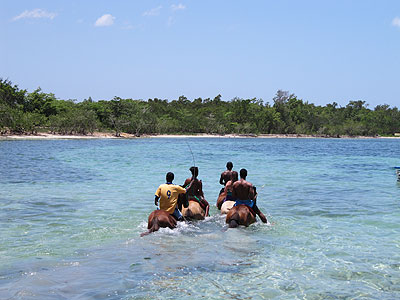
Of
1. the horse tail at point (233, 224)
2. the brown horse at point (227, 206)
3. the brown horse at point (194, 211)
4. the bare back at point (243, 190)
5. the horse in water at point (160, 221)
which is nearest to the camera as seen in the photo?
the horse in water at point (160, 221)

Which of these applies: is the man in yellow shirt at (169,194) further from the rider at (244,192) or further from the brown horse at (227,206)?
the brown horse at (227,206)

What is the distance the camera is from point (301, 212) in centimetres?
1449

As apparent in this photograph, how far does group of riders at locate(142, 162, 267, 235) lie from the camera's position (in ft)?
34.5

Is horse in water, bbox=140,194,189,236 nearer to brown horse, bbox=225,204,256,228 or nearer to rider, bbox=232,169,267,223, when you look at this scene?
brown horse, bbox=225,204,256,228

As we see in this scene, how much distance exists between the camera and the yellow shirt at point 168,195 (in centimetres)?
1056

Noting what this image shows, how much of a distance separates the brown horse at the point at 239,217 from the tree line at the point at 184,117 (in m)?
74.2

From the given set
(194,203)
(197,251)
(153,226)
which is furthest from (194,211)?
(197,251)

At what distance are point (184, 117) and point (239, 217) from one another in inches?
5092

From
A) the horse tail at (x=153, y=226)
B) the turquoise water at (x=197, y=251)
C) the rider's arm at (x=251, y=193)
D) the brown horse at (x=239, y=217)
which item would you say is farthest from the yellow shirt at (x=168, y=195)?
the rider's arm at (x=251, y=193)

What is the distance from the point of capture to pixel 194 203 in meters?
12.2

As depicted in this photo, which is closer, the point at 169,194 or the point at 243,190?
the point at 169,194

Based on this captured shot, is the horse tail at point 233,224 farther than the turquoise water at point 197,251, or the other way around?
the horse tail at point 233,224

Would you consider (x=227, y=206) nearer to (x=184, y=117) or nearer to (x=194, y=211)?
(x=194, y=211)

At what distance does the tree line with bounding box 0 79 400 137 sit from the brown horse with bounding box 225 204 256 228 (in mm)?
74170
